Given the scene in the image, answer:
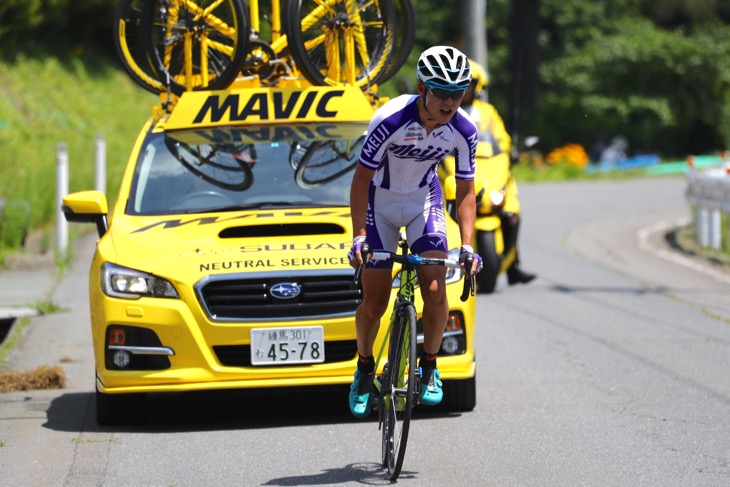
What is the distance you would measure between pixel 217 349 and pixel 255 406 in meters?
1.16

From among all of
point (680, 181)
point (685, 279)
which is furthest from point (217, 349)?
point (680, 181)

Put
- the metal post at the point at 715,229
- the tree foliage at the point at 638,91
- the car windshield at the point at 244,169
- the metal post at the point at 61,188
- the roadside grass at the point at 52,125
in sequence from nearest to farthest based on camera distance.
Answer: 1. the car windshield at the point at 244,169
2. the metal post at the point at 61,188
3. the metal post at the point at 715,229
4. the roadside grass at the point at 52,125
5. the tree foliage at the point at 638,91

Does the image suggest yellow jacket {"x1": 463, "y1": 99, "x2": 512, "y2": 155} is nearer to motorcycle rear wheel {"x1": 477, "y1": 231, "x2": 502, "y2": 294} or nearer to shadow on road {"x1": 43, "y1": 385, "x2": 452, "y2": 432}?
motorcycle rear wheel {"x1": 477, "y1": 231, "x2": 502, "y2": 294}

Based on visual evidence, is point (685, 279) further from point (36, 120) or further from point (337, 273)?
point (36, 120)

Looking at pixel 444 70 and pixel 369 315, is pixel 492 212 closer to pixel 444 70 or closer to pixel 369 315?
pixel 369 315

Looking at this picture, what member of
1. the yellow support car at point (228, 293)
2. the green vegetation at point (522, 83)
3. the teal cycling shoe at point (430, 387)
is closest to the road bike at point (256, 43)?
the green vegetation at point (522, 83)

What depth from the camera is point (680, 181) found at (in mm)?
35156

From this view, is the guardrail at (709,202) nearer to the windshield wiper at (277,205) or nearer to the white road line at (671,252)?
the white road line at (671,252)

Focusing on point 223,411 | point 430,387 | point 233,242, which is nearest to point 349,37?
point 233,242

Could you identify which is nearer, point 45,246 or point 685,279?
point 685,279

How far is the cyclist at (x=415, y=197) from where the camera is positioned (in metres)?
6.71

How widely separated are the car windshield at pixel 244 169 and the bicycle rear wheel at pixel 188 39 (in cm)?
101

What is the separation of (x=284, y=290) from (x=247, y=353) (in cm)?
40

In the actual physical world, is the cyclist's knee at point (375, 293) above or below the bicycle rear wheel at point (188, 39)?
below
